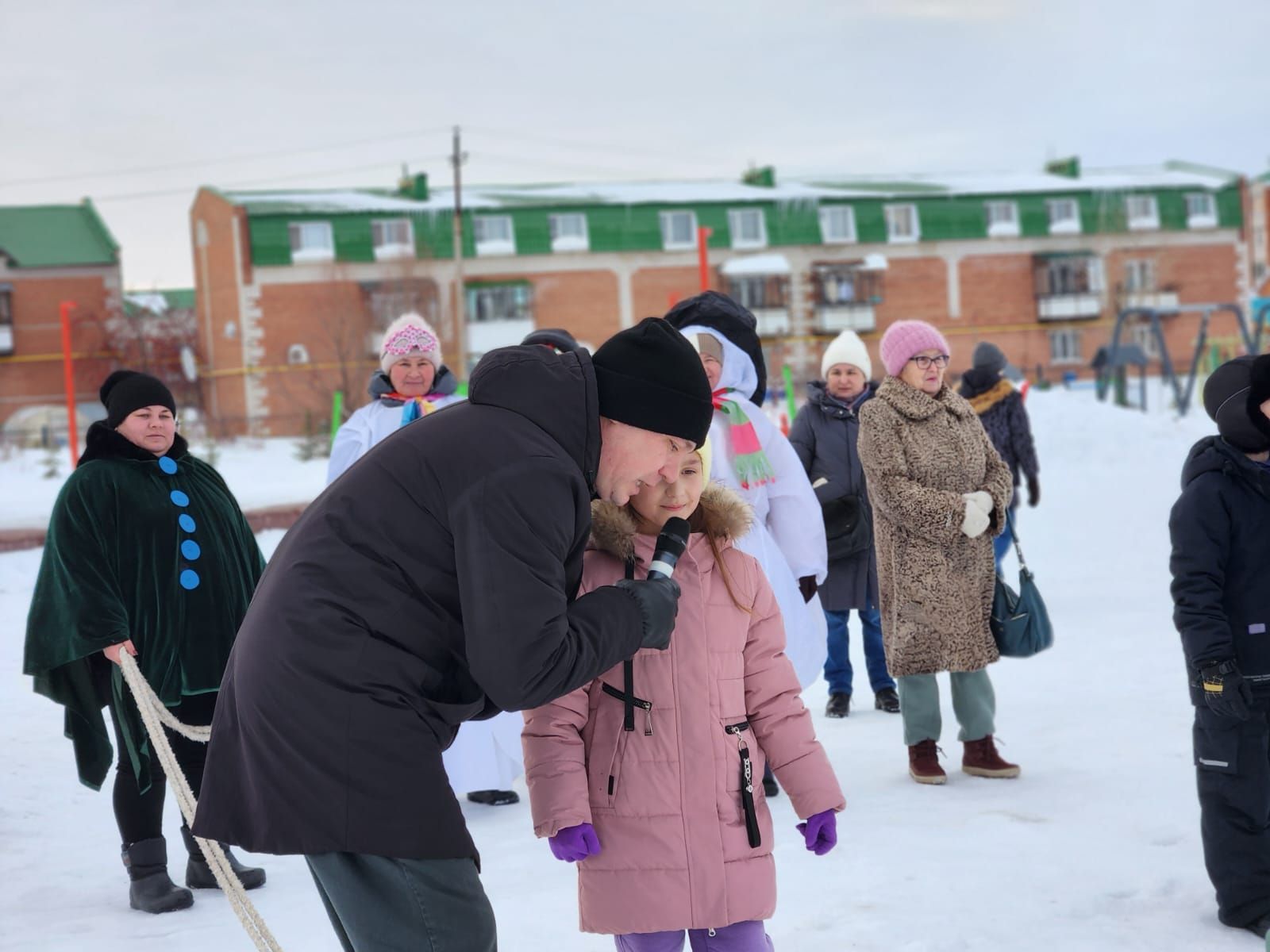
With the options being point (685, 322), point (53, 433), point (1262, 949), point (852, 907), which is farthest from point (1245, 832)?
point (53, 433)

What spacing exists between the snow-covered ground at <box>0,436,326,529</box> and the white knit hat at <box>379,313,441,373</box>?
9644 millimetres

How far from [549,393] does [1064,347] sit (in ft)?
167

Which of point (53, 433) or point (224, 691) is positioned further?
point (53, 433)

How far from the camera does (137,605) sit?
450 cm

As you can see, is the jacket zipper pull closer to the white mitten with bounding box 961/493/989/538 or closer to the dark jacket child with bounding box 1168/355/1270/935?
the dark jacket child with bounding box 1168/355/1270/935

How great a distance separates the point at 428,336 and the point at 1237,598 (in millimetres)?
3521

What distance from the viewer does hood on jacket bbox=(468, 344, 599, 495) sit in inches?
89.1

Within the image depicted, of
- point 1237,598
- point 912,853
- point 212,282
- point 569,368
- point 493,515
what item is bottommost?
point 912,853

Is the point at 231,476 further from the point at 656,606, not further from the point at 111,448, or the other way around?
the point at 656,606

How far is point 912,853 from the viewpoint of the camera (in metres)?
4.70

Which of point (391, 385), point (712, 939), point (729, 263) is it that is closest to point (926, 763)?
point (391, 385)

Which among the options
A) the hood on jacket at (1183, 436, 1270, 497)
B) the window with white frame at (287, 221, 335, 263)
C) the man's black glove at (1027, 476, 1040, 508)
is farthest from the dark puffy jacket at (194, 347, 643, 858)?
the window with white frame at (287, 221, 335, 263)

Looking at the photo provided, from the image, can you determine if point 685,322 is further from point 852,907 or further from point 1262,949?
point 1262,949

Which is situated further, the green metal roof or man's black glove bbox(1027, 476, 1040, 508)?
the green metal roof
